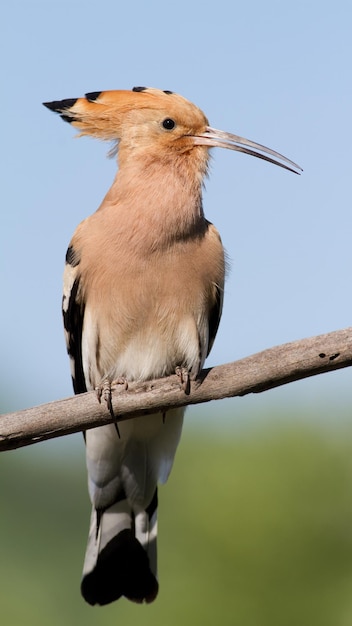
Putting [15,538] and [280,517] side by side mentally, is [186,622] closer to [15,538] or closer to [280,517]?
[280,517]

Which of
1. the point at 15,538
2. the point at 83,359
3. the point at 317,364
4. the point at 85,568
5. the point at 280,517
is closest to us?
the point at 317,364

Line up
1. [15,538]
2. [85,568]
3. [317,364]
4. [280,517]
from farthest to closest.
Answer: [15,538] → [280,517] → [85,568] → [317,364]

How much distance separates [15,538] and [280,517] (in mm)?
2855

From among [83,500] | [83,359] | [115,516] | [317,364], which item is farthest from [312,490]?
[317,364]

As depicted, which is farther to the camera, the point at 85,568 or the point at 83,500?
the point at 83,500

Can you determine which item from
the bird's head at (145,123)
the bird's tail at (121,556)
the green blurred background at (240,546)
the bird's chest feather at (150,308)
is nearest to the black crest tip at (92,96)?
the bird's head at (145,123)

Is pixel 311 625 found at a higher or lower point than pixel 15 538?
lower

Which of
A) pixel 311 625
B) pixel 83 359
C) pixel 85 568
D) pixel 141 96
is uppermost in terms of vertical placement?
pixel 141 96

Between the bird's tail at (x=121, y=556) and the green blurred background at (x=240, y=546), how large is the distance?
2.40 meters

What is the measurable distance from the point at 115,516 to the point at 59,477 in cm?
571

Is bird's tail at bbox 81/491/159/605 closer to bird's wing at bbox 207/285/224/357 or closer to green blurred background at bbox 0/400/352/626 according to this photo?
bird's wing at bbox 207/285/224/357

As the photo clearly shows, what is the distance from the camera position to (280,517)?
685 cm

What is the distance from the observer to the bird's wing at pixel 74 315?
3.39 meters

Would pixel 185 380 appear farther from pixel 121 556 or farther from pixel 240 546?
pixel 240 546
